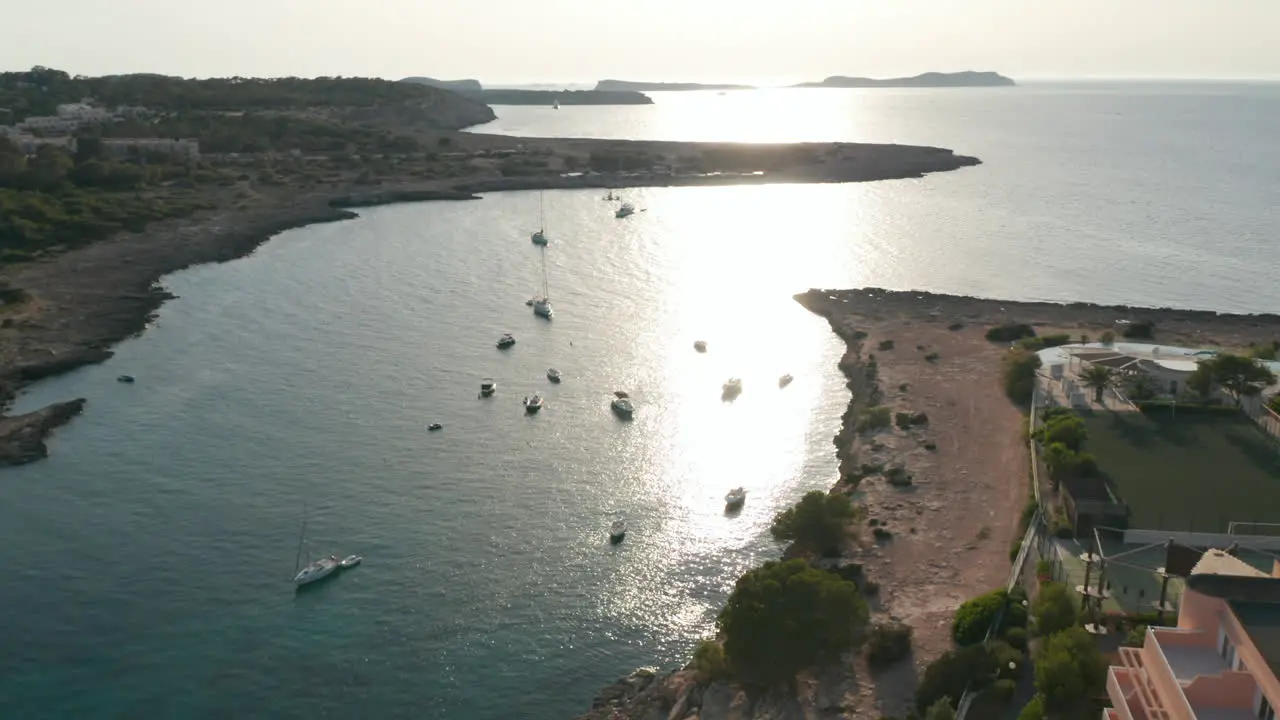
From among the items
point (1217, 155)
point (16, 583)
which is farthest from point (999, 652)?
point (1217, 155)

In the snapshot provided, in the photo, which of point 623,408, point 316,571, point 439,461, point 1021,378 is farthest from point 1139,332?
point 316,571

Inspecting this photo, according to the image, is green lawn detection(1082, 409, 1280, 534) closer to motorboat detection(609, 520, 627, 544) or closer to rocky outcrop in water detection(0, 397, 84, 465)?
Result: motorboat detection(609, 520, 627, 544)

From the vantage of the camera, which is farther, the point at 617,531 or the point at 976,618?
the point at 617,531

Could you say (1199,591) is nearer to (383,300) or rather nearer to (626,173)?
(383,300)

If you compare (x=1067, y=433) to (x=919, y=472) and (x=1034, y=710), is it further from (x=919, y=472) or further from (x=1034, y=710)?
(x=1034, y=710)

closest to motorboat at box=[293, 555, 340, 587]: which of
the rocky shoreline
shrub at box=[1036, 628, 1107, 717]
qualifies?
the rocky shoreline

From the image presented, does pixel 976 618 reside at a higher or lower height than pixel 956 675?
higher
